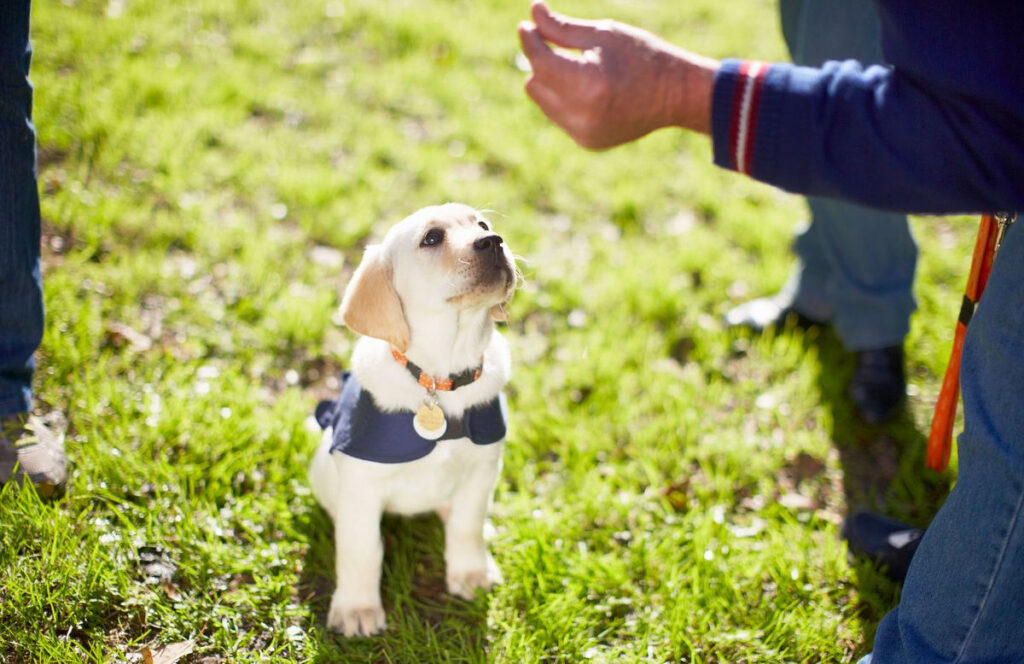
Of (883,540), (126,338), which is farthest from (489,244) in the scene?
(126,338)

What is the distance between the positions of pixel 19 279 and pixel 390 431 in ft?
4.12

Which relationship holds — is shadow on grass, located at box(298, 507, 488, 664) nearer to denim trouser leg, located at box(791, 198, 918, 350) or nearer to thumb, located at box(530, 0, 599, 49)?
thumb, located at box(530, 0, 599, 49)

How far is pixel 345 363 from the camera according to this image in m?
3.36

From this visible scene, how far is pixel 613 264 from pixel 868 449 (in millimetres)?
1459

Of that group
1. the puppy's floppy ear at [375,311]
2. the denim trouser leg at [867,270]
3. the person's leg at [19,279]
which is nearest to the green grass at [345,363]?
the person's leg at [19,279]

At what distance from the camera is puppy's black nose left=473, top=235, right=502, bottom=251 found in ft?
7.29

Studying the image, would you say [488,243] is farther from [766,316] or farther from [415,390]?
[766,316]

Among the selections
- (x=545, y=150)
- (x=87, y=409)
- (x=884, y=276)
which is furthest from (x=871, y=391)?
(x=87, y=409)

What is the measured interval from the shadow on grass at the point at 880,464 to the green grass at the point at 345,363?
1 cm

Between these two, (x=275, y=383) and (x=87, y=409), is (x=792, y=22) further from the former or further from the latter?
(x=87, y=409)

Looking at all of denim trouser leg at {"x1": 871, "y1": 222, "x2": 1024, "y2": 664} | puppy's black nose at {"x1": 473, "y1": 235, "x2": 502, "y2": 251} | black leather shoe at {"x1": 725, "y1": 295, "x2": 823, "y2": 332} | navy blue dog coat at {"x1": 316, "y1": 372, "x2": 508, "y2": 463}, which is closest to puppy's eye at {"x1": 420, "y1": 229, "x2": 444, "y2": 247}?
Answer: puppy's black nose at {"x1": 473, "y1": 235, "x2": 502, "y2": 251}

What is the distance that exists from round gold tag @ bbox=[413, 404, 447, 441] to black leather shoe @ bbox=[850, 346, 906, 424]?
1.95m

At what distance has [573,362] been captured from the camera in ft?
11.3

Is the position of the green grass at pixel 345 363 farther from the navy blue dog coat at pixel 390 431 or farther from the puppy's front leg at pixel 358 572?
the navy blue dog coat at pixel 390 431
